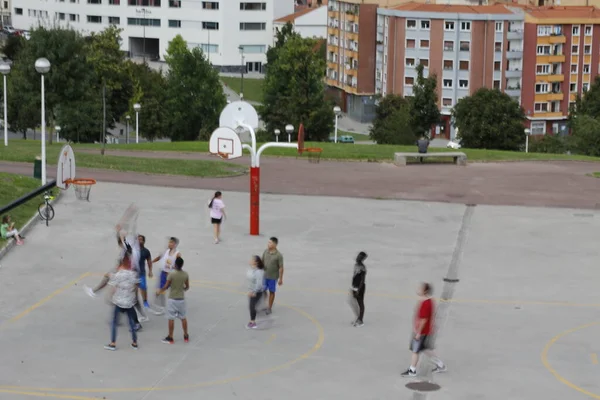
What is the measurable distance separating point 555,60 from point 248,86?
36.9 metres

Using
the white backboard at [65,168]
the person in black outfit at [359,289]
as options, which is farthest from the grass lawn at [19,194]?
the person in black outfit at [359,289]

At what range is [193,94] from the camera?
78562 millimetres

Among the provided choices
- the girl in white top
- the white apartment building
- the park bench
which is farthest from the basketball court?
the white apartment building

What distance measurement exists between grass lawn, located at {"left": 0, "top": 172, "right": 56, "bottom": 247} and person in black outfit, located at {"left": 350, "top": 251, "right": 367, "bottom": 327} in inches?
400

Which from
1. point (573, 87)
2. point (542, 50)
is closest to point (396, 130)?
point (542, 50)

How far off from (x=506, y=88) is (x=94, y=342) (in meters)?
97.4

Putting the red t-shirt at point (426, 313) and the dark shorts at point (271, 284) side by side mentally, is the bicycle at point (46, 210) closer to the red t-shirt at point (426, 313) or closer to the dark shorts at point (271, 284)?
the dark shorts at point (271, 284)

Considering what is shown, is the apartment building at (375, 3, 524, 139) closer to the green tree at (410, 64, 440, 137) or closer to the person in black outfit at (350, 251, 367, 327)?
the green tree at (410, 64, 440, 137)

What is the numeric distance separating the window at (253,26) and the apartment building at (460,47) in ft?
107

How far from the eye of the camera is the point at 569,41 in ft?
372

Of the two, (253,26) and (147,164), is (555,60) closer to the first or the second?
(253,26)

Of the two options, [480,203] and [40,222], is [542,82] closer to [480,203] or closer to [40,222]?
[480,203]

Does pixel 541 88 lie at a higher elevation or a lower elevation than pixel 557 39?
lower

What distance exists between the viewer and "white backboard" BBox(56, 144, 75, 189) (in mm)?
33344
